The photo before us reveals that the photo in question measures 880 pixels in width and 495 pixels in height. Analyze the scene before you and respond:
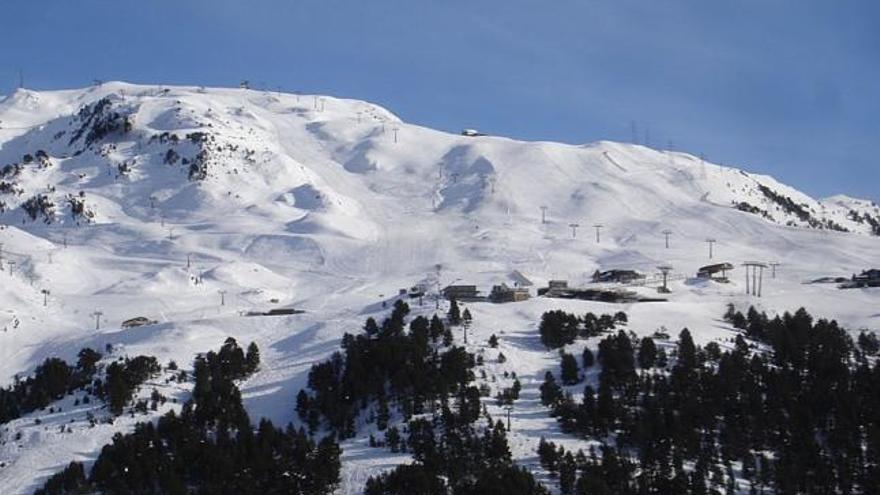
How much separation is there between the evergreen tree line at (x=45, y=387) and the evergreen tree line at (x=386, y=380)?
19485 millimetres

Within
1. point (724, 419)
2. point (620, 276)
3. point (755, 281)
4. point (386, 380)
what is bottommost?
point (724, 419)

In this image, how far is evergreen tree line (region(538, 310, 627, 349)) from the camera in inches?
3103

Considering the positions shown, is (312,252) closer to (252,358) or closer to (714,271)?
(714,271)

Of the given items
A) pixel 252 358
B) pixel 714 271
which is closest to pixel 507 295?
pixel 252 358

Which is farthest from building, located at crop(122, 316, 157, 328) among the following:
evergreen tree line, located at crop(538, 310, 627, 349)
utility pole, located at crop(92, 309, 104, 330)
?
evergreen tree line, located at crop(538, 310, 627, 349)

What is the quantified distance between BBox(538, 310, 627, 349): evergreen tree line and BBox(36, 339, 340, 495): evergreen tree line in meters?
22.4

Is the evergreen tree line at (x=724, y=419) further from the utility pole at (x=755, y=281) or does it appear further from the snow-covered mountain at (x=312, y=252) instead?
the utility pole at (x=755, y=281)

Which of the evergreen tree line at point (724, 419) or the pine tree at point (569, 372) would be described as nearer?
the evergreen tree line at point (724, 419)

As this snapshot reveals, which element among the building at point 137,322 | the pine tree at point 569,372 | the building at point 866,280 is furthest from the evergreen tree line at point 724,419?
the building at point 137,322

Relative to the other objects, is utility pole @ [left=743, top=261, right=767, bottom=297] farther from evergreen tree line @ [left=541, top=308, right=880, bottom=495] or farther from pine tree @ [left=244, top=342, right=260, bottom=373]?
pine tree @ [left=244, top=342, right=260, bottom=373]

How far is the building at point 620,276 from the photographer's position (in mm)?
118000

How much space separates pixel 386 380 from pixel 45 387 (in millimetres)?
27354

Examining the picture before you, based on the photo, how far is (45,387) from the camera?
7656 cm

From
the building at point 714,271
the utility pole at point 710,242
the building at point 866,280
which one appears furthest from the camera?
the utility pole at point 710,242
